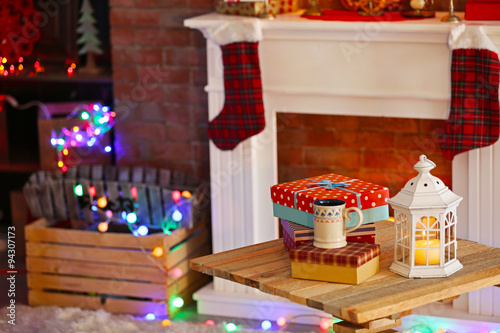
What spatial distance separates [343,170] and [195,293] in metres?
0.76

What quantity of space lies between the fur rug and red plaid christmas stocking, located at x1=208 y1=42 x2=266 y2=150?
681mm

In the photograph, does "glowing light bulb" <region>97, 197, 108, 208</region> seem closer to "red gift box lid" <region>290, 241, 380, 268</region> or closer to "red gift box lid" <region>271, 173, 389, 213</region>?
"red gift box lid" <region>271, 173, 389, 213</region>

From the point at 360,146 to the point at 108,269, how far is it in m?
1.09

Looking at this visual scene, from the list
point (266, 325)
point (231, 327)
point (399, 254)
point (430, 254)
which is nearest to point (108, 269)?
point (231, 327)

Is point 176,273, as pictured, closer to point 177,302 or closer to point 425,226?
point 177,302

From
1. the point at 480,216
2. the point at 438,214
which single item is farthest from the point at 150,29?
the point at 438,214

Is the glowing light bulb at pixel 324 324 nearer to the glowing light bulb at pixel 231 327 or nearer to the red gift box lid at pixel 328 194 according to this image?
the glowing light bulb at pixel 231 327

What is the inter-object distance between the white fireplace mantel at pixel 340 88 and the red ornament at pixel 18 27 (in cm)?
126

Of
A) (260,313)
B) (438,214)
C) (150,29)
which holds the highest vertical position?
(150,29)

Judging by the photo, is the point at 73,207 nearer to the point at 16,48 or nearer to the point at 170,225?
the point at 170,225

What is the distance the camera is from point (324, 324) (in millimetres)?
3014

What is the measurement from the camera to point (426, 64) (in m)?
2.69

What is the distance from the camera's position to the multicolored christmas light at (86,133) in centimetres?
347

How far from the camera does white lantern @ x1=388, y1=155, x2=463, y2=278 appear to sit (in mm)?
1874
